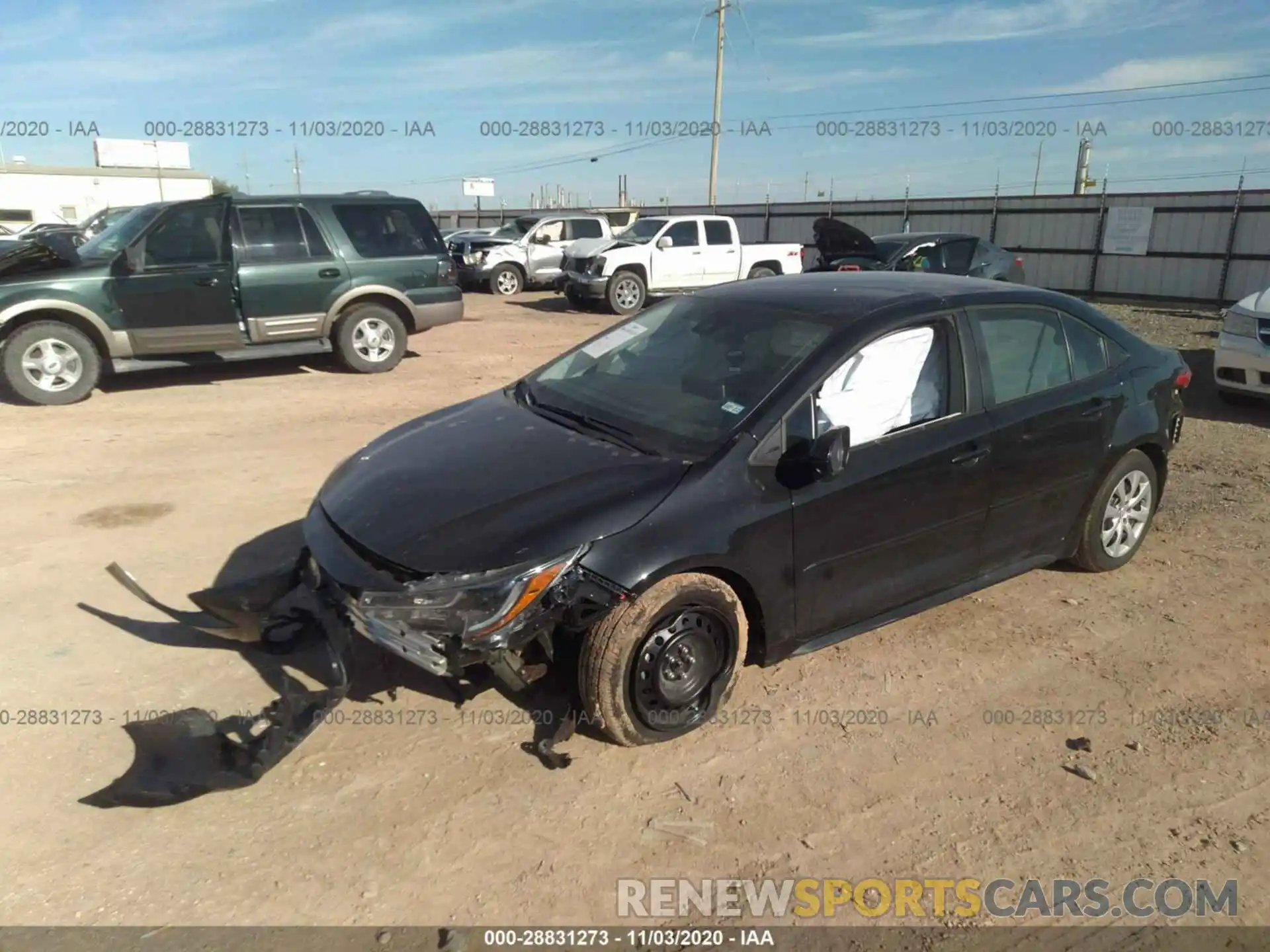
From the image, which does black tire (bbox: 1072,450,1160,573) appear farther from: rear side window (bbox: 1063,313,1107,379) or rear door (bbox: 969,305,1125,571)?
rear side window (bbox: 1063,313,1107,379)

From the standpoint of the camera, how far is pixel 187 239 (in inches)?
354

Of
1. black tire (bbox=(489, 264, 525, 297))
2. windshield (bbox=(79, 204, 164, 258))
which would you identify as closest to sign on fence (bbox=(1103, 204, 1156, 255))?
black tire (bbox=(489, 264, 525, 297))

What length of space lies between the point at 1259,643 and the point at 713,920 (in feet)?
10.4

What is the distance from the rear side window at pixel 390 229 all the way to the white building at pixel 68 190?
135 feet

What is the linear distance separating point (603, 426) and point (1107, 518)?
2.82 meters

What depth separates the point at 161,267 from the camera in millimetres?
8805

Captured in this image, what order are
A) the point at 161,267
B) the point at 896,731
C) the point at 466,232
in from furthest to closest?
1. the point at 466,232
2. the point at 161,267
3. the point at 896,731

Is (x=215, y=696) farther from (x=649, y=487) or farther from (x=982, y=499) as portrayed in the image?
(x=982, y=499)

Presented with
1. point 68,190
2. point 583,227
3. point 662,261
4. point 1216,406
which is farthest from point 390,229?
point 68,190

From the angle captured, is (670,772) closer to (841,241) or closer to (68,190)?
(841,241)

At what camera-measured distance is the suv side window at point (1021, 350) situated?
13.2 ft

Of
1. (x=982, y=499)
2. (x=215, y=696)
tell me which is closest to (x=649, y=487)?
(x=982, y=499)

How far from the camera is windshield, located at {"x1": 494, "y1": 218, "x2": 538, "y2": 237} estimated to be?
71.7 feet

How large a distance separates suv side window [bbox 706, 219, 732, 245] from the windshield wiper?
1416cm
